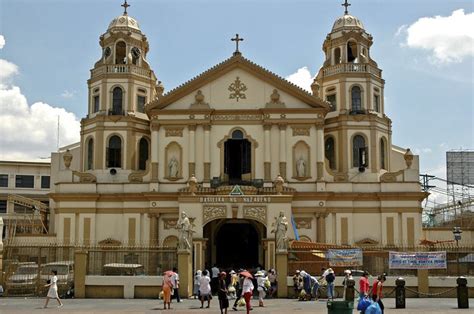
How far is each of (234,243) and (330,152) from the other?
32.8 feet

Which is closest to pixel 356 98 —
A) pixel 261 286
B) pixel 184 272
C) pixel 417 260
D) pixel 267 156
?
pixel 267 156

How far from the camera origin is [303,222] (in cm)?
5116

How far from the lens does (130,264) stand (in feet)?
116

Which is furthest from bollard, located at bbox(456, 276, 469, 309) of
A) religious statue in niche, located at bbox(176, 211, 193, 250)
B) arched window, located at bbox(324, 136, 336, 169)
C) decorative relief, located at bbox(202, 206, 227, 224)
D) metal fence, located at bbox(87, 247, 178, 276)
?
arched window, located at bbox(324, 136, 336, 169)

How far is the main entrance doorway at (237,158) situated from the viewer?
172ft

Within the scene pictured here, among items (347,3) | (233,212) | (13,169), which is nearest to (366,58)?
(347,3)

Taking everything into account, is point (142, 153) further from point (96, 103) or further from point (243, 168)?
point (243, 168)

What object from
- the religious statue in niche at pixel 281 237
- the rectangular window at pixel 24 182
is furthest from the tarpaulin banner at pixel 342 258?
the rectangular window at pixel 24 182

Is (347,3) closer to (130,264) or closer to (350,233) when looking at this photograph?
(350,233)

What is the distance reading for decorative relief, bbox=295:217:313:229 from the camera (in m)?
51.0

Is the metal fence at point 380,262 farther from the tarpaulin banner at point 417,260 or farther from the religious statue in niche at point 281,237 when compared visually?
→ the religious statue in niche at point 281,237

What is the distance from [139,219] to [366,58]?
823 inches

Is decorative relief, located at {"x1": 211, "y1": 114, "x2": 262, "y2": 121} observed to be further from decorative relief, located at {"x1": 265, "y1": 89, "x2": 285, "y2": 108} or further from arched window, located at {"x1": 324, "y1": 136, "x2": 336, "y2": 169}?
arched window, located at {"x1": 324, "y1": 136, "x2": 336, "y2": 169}

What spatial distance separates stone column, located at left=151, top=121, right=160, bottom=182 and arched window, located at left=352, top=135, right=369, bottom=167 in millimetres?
14248
